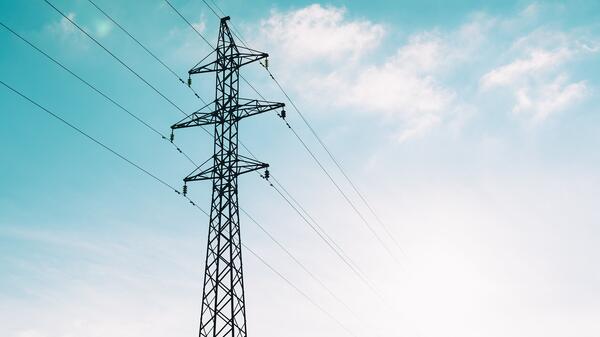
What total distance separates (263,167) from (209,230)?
12.3 ft

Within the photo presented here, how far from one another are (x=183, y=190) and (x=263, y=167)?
3973 millimetres

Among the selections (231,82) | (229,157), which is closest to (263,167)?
(229,157)

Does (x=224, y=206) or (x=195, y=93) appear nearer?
(x=224, y=206)

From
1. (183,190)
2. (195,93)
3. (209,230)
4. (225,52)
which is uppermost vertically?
(225,52)

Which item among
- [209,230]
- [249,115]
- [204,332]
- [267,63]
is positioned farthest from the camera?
[267,63]

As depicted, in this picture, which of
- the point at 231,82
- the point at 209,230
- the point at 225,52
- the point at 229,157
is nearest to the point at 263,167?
the point at 229,157

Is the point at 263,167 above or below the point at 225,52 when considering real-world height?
below

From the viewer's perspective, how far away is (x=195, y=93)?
24.7 metres

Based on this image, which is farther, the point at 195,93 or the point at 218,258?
the point at 195,93

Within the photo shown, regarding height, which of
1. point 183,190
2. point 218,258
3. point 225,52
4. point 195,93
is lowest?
point 218,258

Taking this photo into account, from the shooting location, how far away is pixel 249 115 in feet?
76.9

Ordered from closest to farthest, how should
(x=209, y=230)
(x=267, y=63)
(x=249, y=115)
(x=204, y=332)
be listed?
1. (x=204, y=332)
2. (x=209, y=230)
3. (x=249, y=115)
4. (x=267, y=63)

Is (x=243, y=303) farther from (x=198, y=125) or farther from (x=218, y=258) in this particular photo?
(x=198, y=125)

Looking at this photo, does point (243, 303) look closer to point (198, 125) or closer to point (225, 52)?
point (198, 125)
